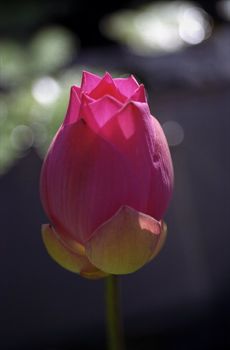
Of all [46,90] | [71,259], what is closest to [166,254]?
[46,90]

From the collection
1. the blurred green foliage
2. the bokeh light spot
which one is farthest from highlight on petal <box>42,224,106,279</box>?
the bokeh light spot

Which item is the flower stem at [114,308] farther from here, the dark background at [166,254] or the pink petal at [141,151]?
the dark background at [166,254]

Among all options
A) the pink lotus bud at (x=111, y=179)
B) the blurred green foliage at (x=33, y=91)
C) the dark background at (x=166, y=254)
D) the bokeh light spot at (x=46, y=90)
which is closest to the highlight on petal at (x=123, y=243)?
the pink lotus bud at (x=111, y=179)

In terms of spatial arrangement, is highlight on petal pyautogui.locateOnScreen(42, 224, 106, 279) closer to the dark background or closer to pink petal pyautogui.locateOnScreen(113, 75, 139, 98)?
pink petal pyautogui.locateOnScreen(113, 75, 139, 98)

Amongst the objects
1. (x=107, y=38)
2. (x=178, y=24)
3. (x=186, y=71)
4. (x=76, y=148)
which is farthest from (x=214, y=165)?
(x=76, y=148)

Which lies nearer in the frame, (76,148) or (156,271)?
(76,148)

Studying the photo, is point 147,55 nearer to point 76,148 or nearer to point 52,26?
point 52,26

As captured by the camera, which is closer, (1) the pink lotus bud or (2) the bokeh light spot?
(1) the pink lotus bud

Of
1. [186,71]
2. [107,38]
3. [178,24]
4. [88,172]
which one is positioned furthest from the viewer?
[107,38]
